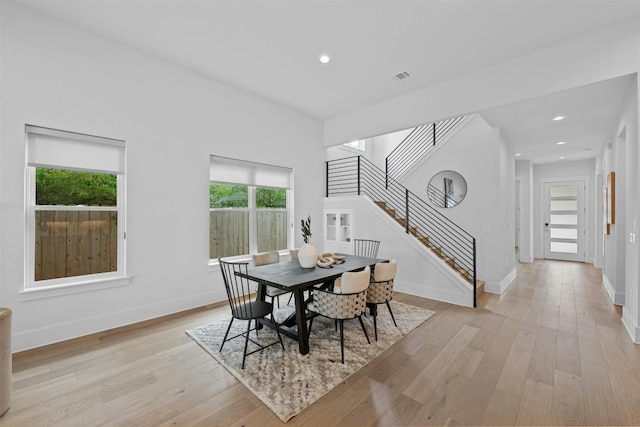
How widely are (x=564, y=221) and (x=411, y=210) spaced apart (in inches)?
215

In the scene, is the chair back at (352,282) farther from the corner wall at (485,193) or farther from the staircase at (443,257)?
the corner wall at (485,193)

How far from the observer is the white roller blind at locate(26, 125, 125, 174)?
2.90 m

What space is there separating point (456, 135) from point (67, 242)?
20.5 ft

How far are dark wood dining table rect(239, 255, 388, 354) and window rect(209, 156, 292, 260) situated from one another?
1.46m

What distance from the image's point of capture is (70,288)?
3051mm

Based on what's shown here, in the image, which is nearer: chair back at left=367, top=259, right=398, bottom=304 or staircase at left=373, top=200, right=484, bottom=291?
chair back at left=367, top=259, right=398, bottom=304

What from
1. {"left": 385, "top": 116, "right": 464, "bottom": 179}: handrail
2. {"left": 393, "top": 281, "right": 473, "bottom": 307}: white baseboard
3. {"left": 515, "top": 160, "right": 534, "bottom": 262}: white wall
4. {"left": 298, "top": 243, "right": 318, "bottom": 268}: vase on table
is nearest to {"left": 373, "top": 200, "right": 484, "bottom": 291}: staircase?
{"left": 393, "top": 281, "right": 473, "bottom": 307}: white baseboard

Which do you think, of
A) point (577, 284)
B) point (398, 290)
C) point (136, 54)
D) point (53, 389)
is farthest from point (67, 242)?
point (577, 284)

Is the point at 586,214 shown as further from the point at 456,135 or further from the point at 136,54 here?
the point at 136,54

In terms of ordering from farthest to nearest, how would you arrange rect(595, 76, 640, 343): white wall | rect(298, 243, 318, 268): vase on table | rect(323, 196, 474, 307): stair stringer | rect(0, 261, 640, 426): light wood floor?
rect(323, 196, 474, 307): stair stringer
rect(298, 243, 318, 268): vase on table
rect(595, 76, 640, 343): white wall
rect(0, 261, 640, 426): light wood floor

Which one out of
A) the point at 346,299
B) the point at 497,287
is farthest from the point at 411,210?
the point at 346,299

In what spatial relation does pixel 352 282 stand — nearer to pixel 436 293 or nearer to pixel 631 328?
pixel 436 293

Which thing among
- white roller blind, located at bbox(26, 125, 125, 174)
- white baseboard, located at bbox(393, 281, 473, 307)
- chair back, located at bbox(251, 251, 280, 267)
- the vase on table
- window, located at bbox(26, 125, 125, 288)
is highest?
white roller blind, located at bbox(26, 125, 125, 174)

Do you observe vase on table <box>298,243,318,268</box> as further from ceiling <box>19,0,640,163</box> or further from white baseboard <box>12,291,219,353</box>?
ceiling <box>19,0,640,163</box>
